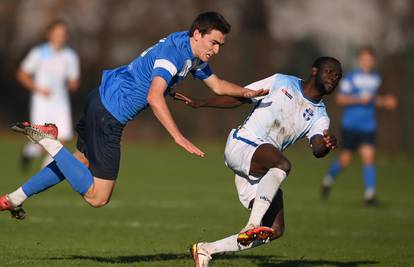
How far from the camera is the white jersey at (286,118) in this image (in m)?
8.06

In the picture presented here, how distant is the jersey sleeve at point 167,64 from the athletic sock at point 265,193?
1.11 m

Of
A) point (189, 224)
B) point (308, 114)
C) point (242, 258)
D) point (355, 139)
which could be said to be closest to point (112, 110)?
point (308, 114)

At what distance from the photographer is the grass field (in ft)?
29.4

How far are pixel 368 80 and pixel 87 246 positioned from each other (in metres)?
7.66

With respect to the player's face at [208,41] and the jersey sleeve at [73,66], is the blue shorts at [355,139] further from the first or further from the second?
the player's face at [208,41]

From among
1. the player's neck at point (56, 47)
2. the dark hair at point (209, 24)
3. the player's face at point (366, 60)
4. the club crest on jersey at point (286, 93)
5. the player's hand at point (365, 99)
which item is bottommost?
the player's neck at point (56, 47)

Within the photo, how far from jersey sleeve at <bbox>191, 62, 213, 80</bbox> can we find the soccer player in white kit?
0.29m

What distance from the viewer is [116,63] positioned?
3180cm

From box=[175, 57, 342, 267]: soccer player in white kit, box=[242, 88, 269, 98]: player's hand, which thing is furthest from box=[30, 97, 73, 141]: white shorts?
box=[242, 88, 269, 98]: player's hand

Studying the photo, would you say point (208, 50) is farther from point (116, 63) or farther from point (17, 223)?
point (116, 63)

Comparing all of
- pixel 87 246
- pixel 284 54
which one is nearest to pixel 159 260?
pixel 87 246

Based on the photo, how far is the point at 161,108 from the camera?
24.2 feet

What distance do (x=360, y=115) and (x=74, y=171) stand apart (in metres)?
8.41

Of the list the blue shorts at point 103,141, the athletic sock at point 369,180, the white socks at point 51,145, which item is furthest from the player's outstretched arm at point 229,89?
the athletic sock at point 369,180
